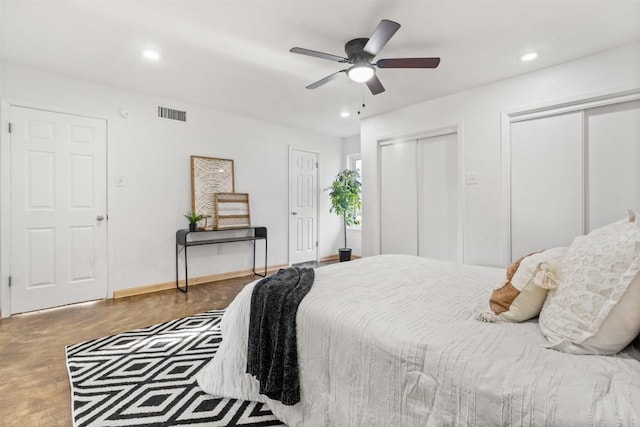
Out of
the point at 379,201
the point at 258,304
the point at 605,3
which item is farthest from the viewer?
the point at 379,201

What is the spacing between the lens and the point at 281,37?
2457 mm

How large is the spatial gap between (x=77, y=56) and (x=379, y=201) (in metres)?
3.80

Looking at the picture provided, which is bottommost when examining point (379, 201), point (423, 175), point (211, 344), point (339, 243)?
point (211, 344)

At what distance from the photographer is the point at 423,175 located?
408cm

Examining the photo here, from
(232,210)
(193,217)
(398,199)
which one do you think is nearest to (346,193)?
(398,199)

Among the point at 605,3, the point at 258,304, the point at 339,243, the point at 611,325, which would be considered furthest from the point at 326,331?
the point at 339,243

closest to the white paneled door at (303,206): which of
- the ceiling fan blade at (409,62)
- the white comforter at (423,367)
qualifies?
the ceiling fan blade at (409,62)

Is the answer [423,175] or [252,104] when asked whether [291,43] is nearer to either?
[252,104]

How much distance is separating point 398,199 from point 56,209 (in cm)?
409

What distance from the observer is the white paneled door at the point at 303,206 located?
209 inches

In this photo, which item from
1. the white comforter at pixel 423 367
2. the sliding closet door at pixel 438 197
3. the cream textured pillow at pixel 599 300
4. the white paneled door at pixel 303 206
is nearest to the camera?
the white comforter at pixel 423 367

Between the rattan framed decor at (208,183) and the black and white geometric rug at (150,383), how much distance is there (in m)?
1.88

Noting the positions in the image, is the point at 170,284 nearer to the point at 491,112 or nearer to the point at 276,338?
the point at 276,338

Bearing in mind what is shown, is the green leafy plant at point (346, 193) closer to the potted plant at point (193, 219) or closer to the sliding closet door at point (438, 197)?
the sliding closet door at point (438, 197)
